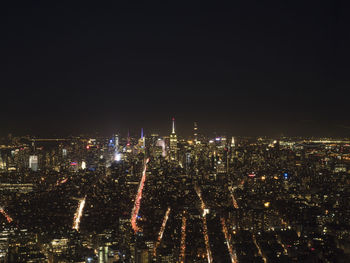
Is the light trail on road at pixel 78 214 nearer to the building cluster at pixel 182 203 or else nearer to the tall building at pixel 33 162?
the building cluster at pixel 182 203

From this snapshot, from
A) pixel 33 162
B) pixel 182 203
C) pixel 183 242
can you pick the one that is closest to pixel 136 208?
pixel 182 203

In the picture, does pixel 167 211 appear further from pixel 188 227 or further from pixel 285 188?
pixel 285 188

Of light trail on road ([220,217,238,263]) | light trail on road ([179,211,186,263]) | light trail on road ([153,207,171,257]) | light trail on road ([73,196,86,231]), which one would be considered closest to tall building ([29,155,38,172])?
light trail on road ([73,196,86,231])

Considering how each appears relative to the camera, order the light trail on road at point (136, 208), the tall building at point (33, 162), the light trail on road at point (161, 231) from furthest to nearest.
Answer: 1. the tall building at point (33, 162)
2. the light trail on road at point (136, 208)
3. the light trail on road at point (161, 231)

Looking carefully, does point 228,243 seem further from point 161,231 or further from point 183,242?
point 161,231

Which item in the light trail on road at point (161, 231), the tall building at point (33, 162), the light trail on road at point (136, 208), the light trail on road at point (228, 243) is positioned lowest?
the light trail on road at point (228, 243)

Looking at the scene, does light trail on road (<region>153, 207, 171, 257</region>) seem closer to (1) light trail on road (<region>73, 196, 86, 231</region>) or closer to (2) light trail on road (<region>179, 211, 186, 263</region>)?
(2) light trail on road (<region>179, 211, 186, 263</region>)

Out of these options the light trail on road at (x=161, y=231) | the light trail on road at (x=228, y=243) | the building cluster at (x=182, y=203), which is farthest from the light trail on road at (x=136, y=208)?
the light trail on road at (x=228, y=243)

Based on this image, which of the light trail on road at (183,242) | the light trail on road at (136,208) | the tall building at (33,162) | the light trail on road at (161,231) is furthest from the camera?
the tall building at (33,162)

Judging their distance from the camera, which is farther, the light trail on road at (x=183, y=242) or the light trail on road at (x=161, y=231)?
the light trail on road at (x=161, y=231)
